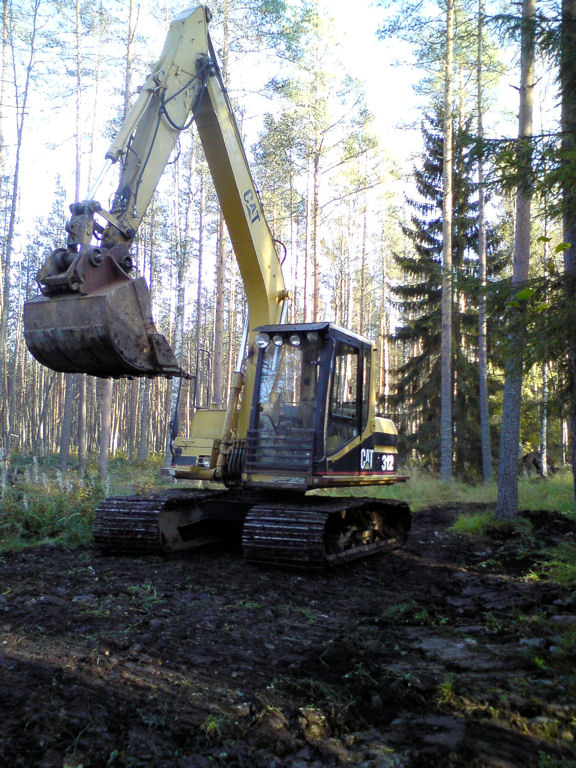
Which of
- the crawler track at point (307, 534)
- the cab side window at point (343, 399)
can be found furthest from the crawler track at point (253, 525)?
the cab side window at point (343, 399)

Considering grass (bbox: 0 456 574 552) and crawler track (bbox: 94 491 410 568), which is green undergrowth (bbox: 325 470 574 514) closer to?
grass (bbox: 0 456 574 552)

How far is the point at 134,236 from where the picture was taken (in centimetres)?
593

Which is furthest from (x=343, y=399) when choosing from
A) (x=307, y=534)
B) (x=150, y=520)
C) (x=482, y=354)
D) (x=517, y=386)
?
(x=482, y=354)

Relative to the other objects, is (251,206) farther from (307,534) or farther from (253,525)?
(307,534)

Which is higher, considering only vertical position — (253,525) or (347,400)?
(347,400)

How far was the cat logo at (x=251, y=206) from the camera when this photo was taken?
7.71 m

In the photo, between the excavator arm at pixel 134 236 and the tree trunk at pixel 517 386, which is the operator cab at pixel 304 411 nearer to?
the excavator arm at pixel 134 236

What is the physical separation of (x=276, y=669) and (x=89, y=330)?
2920 millimetres

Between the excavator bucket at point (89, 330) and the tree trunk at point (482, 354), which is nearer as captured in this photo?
the excavator bucket at point (89, 330)

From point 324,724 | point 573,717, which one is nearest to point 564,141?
point 573,717

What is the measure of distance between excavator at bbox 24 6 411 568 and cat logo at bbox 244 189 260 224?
21 millimetres

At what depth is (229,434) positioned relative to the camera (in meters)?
7.59

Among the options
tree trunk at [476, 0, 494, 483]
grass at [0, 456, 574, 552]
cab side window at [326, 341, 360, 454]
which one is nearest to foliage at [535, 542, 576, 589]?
grass at [0, 456, 574, 552]

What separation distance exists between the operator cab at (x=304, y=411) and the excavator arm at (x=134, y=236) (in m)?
0.96
